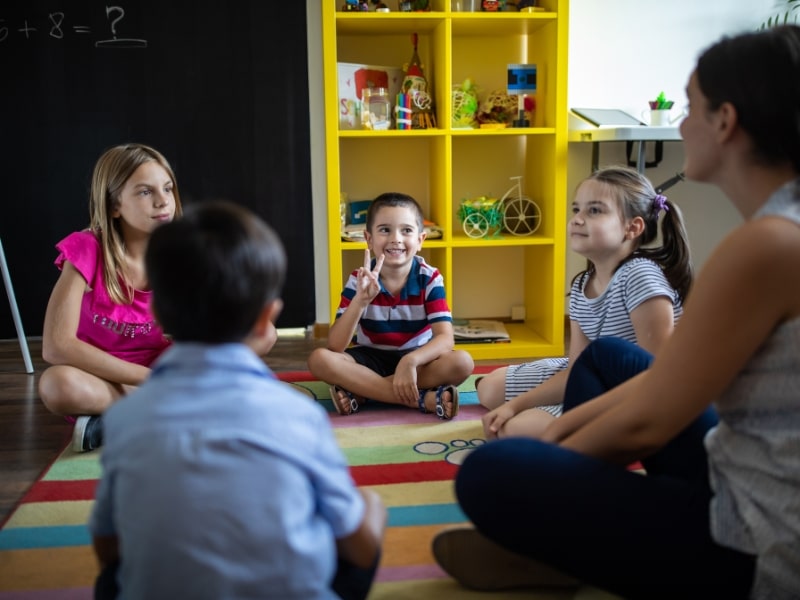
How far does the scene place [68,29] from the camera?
9.44 feet

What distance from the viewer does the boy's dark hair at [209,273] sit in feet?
2.52

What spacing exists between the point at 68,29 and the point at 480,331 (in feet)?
6.01

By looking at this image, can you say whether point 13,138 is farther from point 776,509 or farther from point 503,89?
point 776,509

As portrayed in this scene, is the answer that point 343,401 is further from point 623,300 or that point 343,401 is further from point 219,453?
point 219,453

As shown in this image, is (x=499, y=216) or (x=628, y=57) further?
(x=628, y=57)

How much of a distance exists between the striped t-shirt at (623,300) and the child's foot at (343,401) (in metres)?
0.62

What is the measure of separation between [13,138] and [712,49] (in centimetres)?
269

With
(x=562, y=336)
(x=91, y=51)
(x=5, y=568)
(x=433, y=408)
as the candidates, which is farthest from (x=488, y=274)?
(x=5, y=568)

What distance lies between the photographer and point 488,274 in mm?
3242

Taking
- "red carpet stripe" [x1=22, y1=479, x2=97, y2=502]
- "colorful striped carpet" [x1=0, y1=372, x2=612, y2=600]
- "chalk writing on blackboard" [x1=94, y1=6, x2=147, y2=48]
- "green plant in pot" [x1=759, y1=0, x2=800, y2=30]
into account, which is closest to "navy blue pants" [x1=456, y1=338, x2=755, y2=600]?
"colorful striped carpet" [x1=0, y1=372, x2=612, y2=600]

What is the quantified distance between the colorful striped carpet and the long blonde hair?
40cm

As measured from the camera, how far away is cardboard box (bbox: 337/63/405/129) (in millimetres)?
2777

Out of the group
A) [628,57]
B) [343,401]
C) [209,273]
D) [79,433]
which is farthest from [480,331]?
[209,273]

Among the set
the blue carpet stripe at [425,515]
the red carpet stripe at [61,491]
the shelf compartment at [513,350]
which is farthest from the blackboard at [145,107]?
the blue carpet stripe at [425,515]
